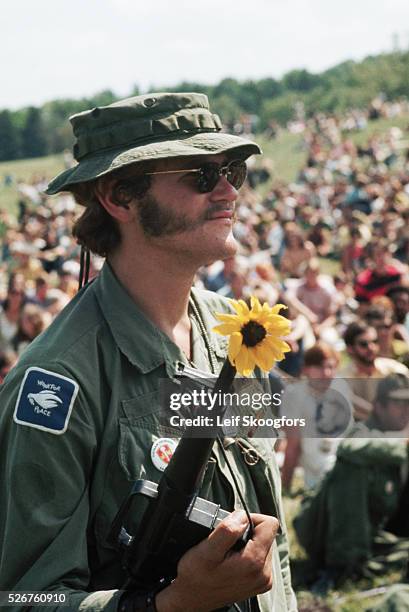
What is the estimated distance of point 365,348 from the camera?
6801 mm

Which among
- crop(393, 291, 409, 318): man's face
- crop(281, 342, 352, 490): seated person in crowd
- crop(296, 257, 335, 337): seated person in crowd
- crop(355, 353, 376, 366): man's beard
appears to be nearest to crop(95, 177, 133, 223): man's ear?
crop(281, 342, 352, 490): seated person in crowd

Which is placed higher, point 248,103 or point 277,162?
point 248,103

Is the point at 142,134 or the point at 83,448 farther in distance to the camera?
the point at 142,134

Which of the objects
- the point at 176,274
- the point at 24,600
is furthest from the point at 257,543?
the point at 176,274

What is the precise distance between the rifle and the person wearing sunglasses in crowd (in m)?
0.04

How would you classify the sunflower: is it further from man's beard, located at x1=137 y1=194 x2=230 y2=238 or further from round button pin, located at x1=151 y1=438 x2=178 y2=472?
man's beard, located at x1=137 y1=194 x2=230 y2=238

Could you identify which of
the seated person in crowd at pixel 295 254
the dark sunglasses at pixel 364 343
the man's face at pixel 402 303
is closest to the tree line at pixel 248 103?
the seated person in crowd at pixel 295 254

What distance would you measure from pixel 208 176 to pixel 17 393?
719 mm

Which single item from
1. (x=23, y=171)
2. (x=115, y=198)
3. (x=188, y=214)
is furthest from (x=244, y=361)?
(x=23, y=171)

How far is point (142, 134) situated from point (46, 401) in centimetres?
72

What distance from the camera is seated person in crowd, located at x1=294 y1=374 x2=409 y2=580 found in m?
5.65

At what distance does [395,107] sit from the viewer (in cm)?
5275

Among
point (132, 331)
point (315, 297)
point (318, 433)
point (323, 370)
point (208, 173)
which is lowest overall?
point (318, 433)

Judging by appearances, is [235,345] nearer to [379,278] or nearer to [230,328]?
[230,328]
